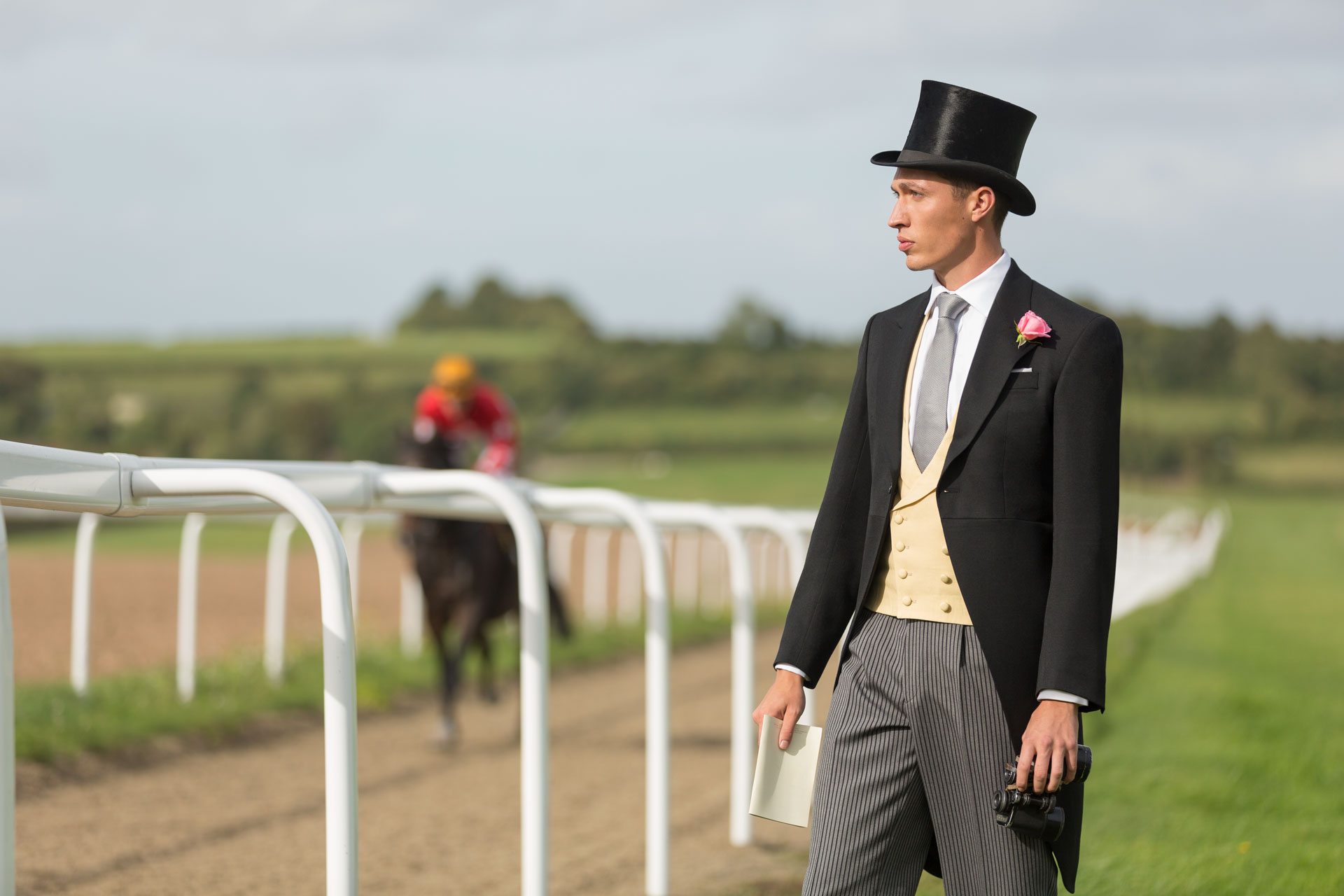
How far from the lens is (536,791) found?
2818mm

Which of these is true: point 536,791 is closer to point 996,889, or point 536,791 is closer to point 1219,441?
point 996,889

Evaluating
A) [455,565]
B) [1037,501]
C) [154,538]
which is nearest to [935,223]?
[1037,501]

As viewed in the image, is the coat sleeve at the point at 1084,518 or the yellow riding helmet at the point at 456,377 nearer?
the coat sleeve at the point at 1084,518

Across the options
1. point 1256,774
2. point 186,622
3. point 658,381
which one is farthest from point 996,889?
point 658,381

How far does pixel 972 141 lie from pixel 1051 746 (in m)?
0.82

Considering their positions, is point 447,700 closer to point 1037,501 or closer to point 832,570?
point 832,570

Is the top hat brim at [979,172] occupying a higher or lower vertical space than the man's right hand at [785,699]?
higher

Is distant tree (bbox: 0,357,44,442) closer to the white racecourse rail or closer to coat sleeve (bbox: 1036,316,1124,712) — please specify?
the white racecourse rail

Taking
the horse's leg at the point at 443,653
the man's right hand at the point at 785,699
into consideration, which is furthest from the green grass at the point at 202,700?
the man's right hand at the point at 785,699

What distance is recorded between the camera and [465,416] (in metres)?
6.98

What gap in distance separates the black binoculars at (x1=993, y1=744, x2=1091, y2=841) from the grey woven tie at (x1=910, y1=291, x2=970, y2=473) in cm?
43

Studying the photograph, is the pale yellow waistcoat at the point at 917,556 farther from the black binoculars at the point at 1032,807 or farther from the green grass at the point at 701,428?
the green grass at the point at 701,428

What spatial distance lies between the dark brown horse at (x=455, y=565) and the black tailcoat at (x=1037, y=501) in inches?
192

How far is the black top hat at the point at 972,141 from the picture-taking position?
6.65ft
